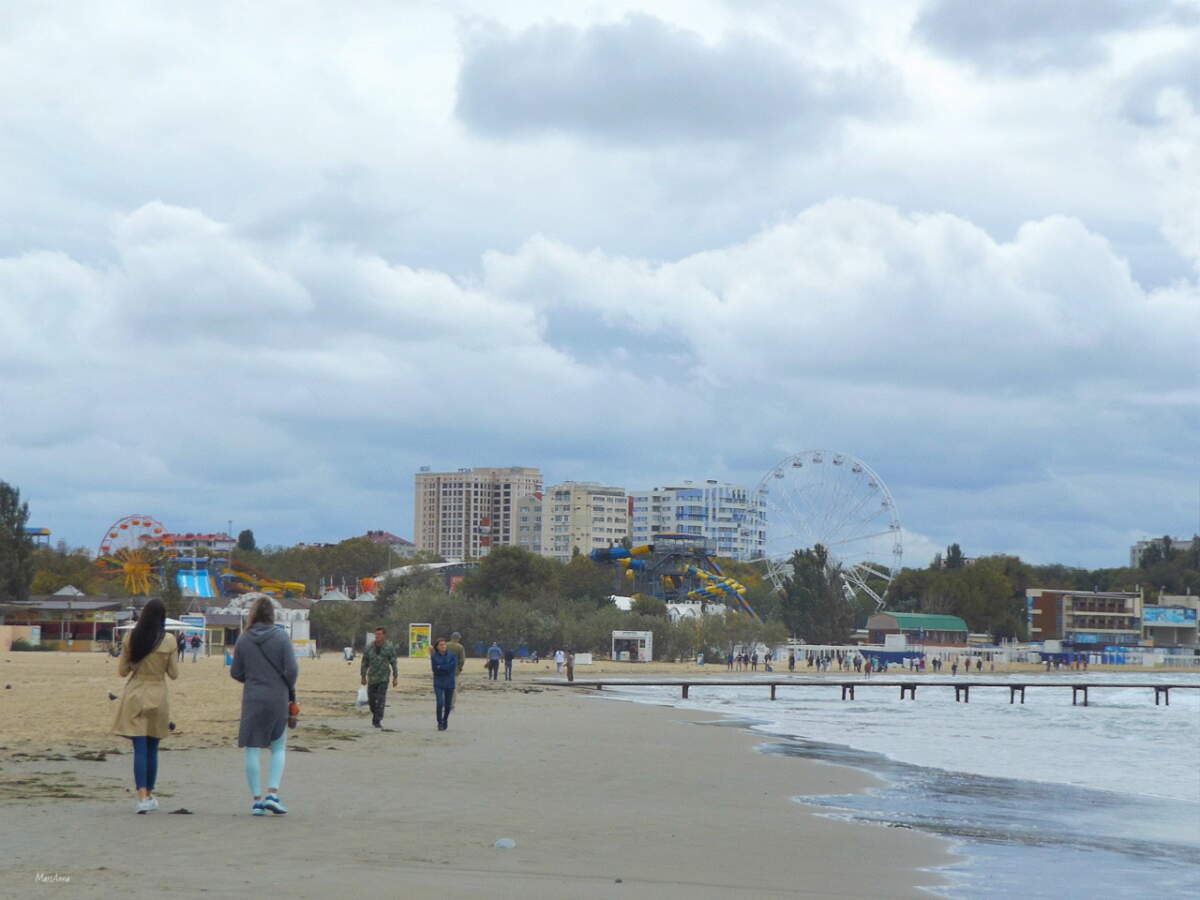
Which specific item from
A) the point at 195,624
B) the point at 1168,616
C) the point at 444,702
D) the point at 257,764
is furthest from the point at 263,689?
the point at 1168,616

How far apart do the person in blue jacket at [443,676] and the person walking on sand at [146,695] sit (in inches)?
451

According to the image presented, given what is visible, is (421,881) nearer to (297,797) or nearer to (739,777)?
(297,797)

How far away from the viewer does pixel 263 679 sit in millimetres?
10203

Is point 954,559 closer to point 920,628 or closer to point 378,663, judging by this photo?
point 920,628

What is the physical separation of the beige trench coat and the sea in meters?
5.65

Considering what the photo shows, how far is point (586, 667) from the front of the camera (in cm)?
8025

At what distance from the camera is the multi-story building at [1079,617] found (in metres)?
155

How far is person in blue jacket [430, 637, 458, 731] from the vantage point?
21.9 meters

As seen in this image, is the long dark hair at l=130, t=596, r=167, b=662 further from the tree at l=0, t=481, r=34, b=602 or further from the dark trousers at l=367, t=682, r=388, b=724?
the tree at l=0, t=481, r=34, b=602

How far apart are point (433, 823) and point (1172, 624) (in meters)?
166

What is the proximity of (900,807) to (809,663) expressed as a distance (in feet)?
320

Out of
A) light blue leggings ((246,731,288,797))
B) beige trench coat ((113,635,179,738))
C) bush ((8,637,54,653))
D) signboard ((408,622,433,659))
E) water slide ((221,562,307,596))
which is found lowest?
bush ((8,637,54,653))

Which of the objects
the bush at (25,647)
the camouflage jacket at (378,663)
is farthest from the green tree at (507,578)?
the camouflage jacket at (378,663)

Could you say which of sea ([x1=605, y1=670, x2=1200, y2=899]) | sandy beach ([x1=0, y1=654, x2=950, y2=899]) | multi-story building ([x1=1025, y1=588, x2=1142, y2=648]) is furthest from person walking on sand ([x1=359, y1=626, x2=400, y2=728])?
multi-story building ([x1=1025, y1=588, x2=1142, y2=648])
